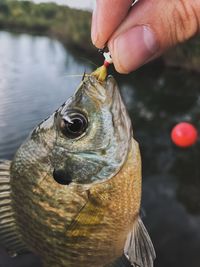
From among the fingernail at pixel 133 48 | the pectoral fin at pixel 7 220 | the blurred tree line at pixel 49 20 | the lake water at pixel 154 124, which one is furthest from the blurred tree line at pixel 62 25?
the fingernail at pixel 133 48

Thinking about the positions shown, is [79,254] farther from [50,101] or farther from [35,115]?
[50,101]

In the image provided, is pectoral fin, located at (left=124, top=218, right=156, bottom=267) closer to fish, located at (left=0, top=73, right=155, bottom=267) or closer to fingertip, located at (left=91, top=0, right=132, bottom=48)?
fish, located at (left=0, top=73, right=155, bottom=267)

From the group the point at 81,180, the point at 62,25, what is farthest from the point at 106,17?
the point at 62,25

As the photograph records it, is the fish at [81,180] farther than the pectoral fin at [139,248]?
No

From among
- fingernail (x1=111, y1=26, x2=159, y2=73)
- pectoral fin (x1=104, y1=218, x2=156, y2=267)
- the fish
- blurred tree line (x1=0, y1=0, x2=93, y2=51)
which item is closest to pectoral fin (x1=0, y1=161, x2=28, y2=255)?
the fish

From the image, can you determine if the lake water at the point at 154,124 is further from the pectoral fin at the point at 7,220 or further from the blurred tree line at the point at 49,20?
the blurred tree line at the point at 49,20

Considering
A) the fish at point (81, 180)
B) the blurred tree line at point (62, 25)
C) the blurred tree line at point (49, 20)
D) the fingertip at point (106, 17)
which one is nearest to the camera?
the fingertip at point (106, 17)
